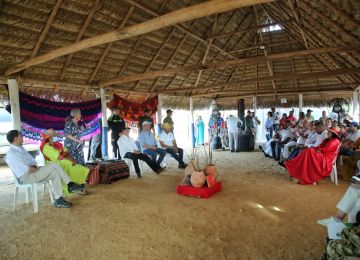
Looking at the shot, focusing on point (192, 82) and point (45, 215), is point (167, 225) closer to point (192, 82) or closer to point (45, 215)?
point (45, 215)

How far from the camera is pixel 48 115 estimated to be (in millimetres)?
6141

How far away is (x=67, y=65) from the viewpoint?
20.1 feet

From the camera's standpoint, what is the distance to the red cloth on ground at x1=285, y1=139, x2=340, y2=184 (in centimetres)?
461

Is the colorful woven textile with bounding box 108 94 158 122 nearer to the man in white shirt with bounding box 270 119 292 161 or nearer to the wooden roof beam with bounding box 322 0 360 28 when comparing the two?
the man in white shirt with bounding box 270 119 292 161

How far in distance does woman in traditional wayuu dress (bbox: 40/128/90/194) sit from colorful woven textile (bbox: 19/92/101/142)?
6.51 feet

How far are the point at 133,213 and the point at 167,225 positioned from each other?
24.4 inches

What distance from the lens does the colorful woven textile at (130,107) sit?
309 inches

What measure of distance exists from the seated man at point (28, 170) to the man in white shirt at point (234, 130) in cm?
675

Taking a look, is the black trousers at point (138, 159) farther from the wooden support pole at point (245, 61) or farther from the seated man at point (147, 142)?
the wooden support pole at point (245, 61)

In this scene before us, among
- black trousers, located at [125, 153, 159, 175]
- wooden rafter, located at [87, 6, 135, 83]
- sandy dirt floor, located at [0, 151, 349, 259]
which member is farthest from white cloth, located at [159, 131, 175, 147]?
wooden rafter, located at [87, 6, 135, 83]

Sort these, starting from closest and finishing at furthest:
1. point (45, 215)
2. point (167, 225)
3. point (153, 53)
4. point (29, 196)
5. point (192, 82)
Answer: point (167, 225) < point (45, 215) < point (29, 196) < point (153, 53) < point (192, 82)

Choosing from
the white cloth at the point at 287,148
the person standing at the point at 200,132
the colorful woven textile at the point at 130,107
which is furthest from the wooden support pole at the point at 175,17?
the person standing at the point at 200,132

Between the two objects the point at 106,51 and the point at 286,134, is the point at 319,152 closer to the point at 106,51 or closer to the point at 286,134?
the point at 286,134

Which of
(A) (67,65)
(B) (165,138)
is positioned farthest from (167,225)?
(A) (67,65)
